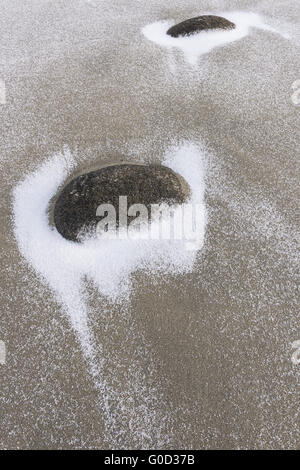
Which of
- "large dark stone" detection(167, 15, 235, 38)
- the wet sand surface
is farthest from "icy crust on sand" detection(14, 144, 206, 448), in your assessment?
"large dark stone" detection(167, 15, 235, 38)

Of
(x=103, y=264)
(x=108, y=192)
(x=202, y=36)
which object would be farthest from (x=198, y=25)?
(x=103, y=264)

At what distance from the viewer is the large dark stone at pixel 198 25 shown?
33.3 feet

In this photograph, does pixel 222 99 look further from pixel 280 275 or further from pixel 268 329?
pixel 268 329

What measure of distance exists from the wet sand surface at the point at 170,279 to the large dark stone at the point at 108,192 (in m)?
0.60

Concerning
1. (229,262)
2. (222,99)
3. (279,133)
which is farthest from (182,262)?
(222,99)

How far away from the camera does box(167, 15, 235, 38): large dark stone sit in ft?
33.3

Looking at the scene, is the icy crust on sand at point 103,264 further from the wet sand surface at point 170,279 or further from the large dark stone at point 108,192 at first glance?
Result: the large dark stone at point 108,192

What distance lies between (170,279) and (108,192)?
1917 millimetres

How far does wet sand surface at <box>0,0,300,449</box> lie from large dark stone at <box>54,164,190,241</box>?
1.97 feet

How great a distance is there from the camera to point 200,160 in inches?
275

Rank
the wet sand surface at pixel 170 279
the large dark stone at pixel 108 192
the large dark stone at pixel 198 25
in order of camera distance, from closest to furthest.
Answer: the wet sand surface at pixel 170 279, the large dark stone at pixel 108 192, the large dark stone at pixel 198 25

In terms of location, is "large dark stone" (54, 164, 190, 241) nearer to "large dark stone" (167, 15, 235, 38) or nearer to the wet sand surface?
the wet sand surface

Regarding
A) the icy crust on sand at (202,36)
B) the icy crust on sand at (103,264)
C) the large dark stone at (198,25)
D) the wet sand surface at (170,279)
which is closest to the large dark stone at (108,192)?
the icy crust on sand at (103,264)

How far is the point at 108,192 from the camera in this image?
19.8ft
